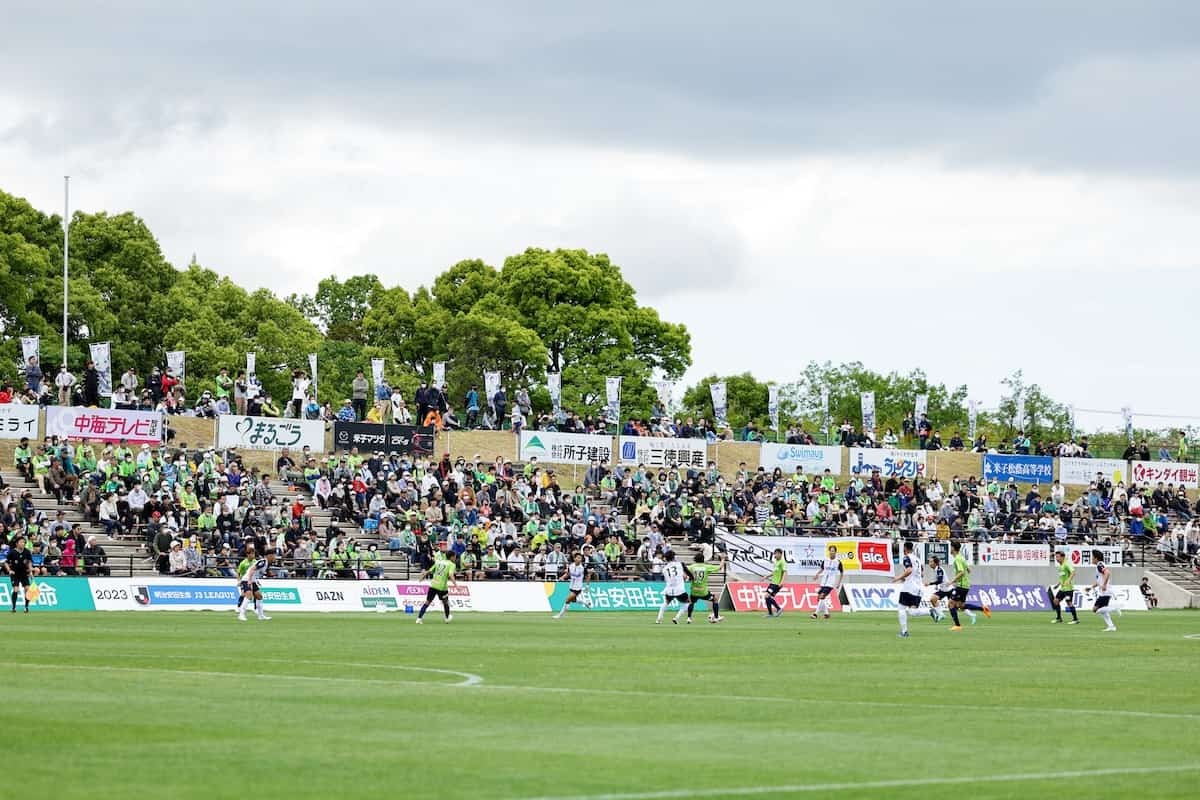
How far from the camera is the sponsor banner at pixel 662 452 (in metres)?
71.7

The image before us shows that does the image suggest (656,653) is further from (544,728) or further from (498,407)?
(498,407)

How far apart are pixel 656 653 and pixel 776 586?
22149 mm

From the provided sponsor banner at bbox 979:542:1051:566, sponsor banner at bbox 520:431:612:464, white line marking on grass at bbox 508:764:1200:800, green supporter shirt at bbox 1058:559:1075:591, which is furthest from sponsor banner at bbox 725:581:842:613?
white line marking on grass at bbox 508:764:1200:800

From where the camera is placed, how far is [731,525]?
6538cm

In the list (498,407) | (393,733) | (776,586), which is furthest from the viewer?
(498,407)

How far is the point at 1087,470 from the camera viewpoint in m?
82.1

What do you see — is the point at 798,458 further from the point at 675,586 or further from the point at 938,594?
the point at 938,594

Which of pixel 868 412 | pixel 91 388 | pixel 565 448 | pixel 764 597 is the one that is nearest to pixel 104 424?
pixel 91 388

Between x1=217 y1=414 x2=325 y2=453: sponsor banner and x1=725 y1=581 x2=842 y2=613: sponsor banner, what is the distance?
668 inches

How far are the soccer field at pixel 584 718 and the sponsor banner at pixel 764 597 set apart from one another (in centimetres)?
2234

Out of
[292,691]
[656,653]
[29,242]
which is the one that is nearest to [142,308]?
[29,242]

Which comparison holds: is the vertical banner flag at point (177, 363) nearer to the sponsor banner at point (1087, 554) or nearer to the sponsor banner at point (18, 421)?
the sponsor banner at point (18, 421)

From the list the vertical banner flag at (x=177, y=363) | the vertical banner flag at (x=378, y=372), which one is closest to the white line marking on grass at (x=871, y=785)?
the vertical banner flag at (x=177, y=363)

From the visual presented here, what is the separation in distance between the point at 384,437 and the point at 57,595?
797 inches
